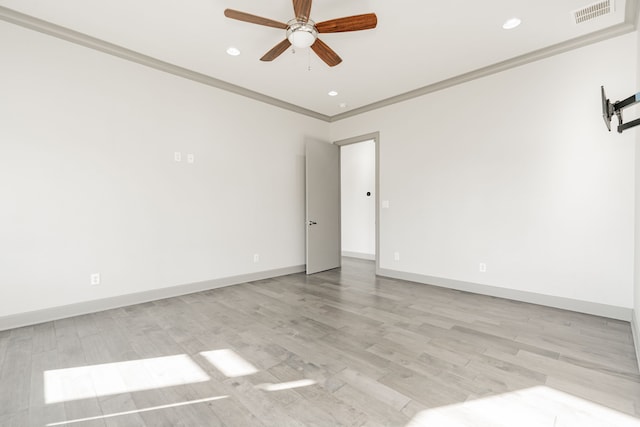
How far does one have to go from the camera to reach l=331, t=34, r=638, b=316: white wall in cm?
274

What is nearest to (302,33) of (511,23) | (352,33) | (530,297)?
(352,33)

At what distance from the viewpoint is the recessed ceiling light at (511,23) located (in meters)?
2.58

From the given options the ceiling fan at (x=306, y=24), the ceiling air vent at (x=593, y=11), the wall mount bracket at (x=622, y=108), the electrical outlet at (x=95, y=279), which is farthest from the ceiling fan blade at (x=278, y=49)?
the electrical outlet at (x=95, y=279)

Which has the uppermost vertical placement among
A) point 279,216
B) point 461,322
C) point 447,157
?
point 447,157

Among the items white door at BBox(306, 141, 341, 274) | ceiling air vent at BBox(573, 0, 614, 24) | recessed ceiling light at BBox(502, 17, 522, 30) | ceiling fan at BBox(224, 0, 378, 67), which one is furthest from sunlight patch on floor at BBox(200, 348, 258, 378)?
ceiling air vent at BBox(573, 0, 614, 24)

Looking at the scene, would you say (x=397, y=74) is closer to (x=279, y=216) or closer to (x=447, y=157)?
Result: (x=447, y=157)

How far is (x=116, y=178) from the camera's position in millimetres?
3082

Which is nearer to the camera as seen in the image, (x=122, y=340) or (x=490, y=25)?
(x=122, y=340)

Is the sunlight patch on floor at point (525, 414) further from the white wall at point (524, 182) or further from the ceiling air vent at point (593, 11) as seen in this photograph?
the ceiling air vent at point (593, 11)

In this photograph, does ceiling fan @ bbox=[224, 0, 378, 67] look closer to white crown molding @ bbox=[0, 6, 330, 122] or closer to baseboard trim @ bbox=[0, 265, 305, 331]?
white crown molding @ bbox=[0, 6, 330, 122]

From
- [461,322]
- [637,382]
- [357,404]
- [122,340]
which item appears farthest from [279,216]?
[637,382]

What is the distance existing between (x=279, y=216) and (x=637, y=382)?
4087 millimetres

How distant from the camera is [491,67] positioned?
342cm

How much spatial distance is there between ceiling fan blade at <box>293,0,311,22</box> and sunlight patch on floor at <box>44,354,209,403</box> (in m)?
2.73
